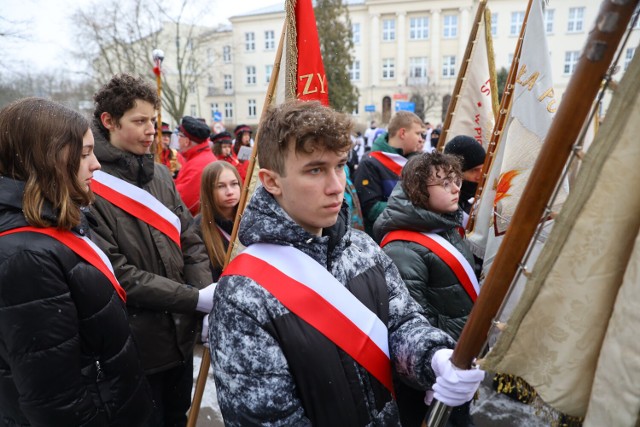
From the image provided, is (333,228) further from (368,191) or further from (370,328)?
(368,191)

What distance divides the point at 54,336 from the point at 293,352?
901mm

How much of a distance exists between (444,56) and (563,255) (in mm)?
43878

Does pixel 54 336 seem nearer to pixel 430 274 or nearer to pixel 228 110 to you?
pixel 430 274

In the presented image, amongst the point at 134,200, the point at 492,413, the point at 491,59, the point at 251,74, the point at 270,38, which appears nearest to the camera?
the point at 134,200

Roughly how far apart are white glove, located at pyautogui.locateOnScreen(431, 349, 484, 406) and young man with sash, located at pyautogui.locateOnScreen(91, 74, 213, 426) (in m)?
1.48

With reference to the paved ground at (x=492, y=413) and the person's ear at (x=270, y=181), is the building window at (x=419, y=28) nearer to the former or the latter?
the paved ground at (x=492, y=413)

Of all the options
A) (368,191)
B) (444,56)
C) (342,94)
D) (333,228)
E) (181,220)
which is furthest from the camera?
(444,56)

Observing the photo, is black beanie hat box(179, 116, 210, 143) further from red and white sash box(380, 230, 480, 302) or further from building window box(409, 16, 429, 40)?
building window box(409, 16, 429, 40)

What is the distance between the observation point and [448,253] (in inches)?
95.8

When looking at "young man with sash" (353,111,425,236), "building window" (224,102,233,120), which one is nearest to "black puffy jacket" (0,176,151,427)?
"young man with sash" (353,111,425,236)

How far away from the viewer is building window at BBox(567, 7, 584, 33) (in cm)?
3634

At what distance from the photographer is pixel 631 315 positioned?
88cm

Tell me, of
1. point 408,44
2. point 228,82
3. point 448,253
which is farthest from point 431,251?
point 228,82

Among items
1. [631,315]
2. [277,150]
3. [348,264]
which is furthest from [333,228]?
[631,315]
